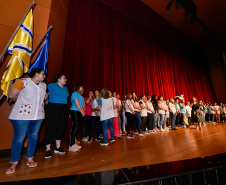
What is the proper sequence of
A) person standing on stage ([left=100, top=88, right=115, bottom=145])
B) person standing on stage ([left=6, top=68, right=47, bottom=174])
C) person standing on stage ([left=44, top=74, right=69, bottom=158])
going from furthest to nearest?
person standing on stage ([left=100, top=88, right=115, bottom=145]) < person standing on stage ([left=44, top=74, right=69, bottom=158]) < person standing on stage ([left=6, top=68, right=47, bottom=174])

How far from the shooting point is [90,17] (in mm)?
5062

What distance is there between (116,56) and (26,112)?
466 centimetres

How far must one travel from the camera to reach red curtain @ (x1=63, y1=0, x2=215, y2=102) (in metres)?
4.45

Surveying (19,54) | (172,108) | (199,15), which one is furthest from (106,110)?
(199,15)

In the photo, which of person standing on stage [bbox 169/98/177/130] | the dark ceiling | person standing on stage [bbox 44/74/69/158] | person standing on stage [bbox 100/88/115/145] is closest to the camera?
person standing on stage [bbox 44/74/69/158]

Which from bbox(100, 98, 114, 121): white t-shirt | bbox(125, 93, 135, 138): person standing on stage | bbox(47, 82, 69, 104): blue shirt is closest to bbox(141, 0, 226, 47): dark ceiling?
bbox(125, 93, 135, 138): person standing on stage

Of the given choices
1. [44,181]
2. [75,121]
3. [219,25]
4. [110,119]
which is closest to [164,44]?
[219,25]

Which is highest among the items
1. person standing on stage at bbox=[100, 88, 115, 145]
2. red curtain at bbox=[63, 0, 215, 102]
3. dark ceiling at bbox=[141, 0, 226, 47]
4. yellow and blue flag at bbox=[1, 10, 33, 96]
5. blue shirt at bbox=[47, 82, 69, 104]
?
dark ceiling at bbox=[141, 0, 226, 47]

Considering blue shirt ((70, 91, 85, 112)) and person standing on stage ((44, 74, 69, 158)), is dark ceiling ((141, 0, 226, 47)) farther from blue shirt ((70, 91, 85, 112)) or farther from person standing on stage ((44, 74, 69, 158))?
person standing on stage ((44, 74, 69, 158))

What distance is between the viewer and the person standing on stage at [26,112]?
1.52 m

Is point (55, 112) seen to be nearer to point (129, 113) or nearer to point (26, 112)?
point (26, 112)

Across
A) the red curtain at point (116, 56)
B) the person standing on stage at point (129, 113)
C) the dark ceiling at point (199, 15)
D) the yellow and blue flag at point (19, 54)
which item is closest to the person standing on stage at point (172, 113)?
the red curtain at point (116, 56)

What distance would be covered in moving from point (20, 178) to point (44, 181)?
345mm

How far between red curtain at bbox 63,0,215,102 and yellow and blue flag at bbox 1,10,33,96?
1880 mm
